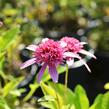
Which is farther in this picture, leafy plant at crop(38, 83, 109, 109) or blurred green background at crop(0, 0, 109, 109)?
blurred green background at crop(0, 0, 109, 109)

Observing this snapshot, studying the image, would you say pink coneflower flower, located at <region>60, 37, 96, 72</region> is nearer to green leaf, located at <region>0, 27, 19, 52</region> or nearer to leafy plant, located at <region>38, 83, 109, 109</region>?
leafy plant, located at <region>38, 83, 109, 109</region>

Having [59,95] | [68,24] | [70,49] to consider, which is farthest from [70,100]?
[68,24]

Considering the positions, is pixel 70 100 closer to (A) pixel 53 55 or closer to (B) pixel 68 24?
(A) pixel 53 55

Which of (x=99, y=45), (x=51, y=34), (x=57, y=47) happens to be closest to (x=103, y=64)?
(x=99, y=45)

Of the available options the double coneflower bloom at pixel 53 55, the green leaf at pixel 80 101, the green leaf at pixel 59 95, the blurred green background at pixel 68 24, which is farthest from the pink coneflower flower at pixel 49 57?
the blurred green background at pixel 68 24

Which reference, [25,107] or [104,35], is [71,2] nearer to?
[104,35]

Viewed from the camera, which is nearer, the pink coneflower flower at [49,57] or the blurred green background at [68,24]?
the pink coneflower flower at [49,57]

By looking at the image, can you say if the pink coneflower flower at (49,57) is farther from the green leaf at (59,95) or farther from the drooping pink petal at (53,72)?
the green leaf at (59,95)

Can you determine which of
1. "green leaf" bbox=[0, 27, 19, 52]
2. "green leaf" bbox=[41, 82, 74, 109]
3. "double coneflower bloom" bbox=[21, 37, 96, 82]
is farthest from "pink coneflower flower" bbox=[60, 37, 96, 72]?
"green leaf" bbox=[0, 27, 19, 52]
